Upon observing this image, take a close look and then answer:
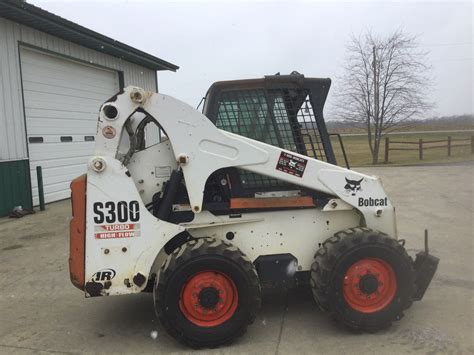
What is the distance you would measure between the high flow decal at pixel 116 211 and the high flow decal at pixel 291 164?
1.23 m

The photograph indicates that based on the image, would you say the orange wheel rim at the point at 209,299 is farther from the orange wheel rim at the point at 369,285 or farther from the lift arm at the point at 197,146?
the orange wheel rim at the point at 369,285

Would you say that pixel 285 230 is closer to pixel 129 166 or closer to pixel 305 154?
pixel 305 154

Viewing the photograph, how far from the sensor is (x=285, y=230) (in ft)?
13.3

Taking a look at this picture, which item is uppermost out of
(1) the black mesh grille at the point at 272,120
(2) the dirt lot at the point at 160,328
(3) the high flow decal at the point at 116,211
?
(1) the black mesh grille at the point at 272,120

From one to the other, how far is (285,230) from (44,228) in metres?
6.24

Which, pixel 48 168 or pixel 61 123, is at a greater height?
pixel 61 123

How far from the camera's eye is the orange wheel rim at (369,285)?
3.82m

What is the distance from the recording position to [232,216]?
400cm

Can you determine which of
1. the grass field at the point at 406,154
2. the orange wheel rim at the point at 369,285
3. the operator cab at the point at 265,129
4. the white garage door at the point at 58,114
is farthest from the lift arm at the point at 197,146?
the white garage door at the point at 58,114

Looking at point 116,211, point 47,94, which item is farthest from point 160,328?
point 47,94

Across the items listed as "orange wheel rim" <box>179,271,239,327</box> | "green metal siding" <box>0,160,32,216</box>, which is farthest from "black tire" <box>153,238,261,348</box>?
"green metal siding" <box>0,160,32,216</box>

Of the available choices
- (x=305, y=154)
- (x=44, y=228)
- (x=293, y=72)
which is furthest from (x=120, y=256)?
(x=44, y=228)

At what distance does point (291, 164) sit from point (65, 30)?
31.3 ft

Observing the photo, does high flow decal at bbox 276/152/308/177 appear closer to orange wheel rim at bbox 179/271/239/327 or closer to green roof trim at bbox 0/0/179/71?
→ orange wheel rim at bbox 179/271/239/327
